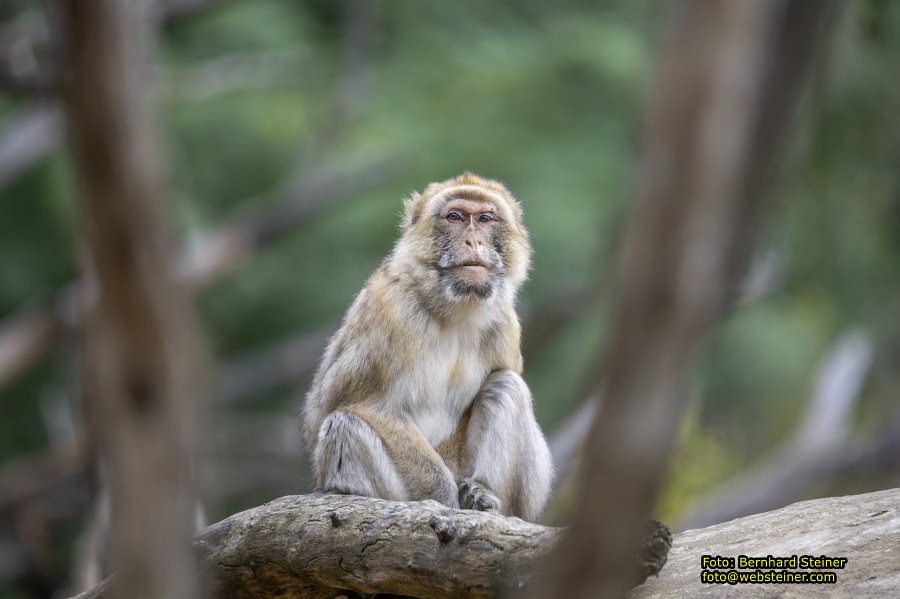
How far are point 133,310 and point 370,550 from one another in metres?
2.18

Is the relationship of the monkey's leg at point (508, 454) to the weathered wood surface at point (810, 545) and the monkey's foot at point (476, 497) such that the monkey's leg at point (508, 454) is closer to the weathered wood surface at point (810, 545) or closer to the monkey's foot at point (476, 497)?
the monkey's foot at point (476, 497)

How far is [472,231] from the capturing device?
6.70 meters

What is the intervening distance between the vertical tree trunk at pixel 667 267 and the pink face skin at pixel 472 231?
4.09 metres

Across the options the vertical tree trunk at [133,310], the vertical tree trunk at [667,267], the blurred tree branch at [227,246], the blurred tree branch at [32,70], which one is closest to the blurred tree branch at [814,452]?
the blurred tree branch at [227,246]

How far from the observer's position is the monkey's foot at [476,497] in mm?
6133

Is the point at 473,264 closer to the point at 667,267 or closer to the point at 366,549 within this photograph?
the point at 366,549

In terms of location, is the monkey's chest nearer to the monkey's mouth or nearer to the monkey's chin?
the monkey's chin

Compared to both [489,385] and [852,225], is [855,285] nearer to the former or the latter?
[852,225]

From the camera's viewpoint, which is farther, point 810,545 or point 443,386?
point 443,386

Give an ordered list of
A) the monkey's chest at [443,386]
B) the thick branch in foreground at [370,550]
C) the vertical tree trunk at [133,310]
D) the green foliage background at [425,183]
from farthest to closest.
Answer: the green foliage background at [425,183] < the monkey's chest at [443,386] < the thick branch in foreground at [370,550] < the vertical tree trunk at [133,310]

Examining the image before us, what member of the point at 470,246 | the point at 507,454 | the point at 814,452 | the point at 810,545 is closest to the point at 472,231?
the point at 470,246

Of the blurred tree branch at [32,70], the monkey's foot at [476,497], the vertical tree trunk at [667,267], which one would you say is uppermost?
the blurred tree branch at [32,70]

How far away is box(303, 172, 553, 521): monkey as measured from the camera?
245 inches

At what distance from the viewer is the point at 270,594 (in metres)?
6.04
